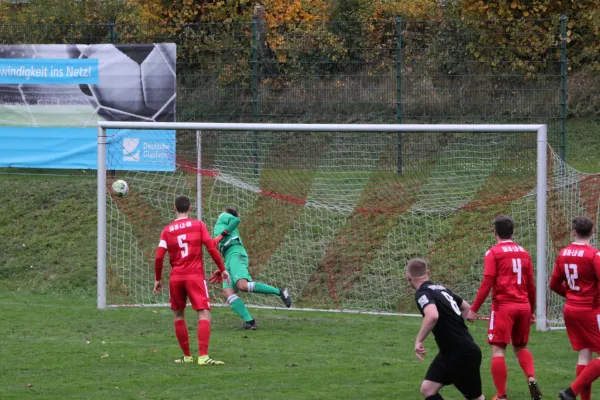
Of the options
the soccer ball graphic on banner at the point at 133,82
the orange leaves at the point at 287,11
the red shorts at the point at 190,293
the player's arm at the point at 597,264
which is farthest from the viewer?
the orange leaves at the point at 287,11

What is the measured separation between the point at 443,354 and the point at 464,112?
32.6ft

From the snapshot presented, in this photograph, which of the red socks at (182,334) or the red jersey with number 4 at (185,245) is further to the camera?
the red jersey with number 4 at (185,245)

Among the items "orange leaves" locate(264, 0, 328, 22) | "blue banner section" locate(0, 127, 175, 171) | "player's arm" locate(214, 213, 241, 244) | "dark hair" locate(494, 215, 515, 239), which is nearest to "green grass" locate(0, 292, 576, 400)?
"player's arm" locate(214, 213, 241, 244)

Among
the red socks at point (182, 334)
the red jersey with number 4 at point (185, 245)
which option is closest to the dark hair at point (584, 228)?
the red jersey with number 4 at point (185, 245)

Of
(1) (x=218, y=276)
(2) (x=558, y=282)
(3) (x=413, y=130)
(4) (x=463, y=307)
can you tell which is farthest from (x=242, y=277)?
(4) (x=463, y=307)

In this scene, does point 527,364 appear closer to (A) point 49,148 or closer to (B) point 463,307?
(B) point 463,307

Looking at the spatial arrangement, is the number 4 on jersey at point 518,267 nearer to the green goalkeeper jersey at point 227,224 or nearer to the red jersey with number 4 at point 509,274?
the red jersey with number 4 at point 509,274

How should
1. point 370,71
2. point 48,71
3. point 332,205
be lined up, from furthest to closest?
1. point 48,71
2. point 370,71
3. point 332,205

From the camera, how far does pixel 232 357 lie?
9.79 meters

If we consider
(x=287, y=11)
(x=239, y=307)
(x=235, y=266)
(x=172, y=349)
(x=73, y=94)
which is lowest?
(x=172, y=349)

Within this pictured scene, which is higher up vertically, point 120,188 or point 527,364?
point 120,188

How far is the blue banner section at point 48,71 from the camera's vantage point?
1725 centimetres

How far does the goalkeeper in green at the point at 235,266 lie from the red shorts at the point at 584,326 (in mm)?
4620

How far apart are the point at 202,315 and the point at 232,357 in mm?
642
